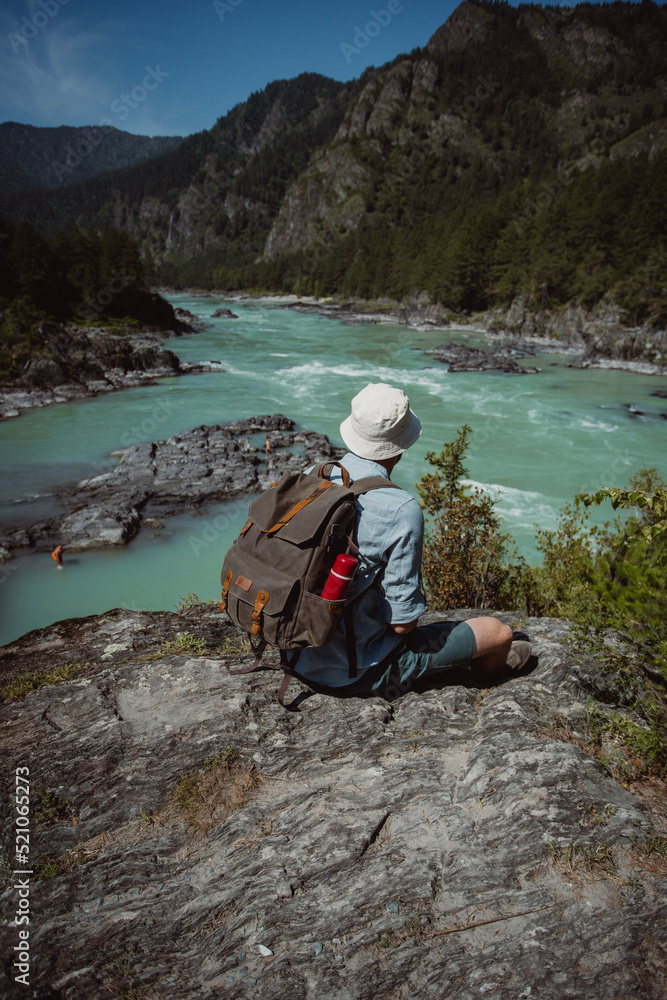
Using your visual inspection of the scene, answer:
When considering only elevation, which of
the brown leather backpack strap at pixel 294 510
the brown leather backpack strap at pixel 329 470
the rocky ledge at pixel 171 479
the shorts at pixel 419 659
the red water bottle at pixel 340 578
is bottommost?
the rocky ledge at pixel 171 479

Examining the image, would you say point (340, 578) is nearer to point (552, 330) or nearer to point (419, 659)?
point (419, 659)

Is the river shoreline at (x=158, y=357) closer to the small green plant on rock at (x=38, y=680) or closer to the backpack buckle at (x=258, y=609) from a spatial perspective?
the small green plant on rock at (x=38, y=680)

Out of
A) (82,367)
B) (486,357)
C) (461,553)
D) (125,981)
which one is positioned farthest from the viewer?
(486,357)

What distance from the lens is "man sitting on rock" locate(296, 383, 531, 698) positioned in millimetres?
2807

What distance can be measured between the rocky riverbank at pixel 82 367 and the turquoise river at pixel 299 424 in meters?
1.95

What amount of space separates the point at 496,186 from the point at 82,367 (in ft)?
464

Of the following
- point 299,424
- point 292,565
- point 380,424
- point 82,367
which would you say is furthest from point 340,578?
point 82,367

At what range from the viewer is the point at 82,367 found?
34312 mm

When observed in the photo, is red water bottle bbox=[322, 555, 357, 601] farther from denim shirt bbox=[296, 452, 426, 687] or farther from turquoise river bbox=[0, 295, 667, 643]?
turquoise river bbox=[0, 295, 667, 643]

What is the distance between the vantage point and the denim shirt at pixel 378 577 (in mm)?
2783

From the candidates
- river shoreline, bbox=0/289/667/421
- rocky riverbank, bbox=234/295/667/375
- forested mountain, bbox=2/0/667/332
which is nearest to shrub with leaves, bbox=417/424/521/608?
river shoreline, bbox=0/289/667/421

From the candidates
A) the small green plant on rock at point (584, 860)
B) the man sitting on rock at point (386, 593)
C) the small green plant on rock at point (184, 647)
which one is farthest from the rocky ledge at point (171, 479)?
the small green plant on rock at point (584, 860)

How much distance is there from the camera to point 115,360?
1512 inches

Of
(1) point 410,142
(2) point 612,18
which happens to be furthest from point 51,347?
(2) point 612,18
